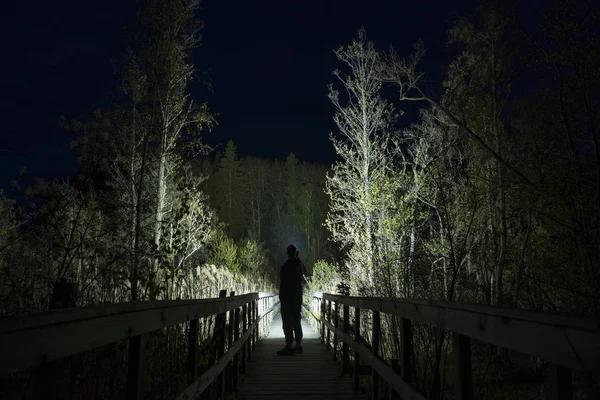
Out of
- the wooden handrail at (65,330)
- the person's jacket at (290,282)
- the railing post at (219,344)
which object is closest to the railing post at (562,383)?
the wooden handrail at (65,330)

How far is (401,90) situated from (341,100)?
14.8ft

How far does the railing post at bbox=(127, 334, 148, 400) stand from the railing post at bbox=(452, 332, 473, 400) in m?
1.42

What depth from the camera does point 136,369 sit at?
2051 millimetres

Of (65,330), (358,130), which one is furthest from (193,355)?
(358,130)

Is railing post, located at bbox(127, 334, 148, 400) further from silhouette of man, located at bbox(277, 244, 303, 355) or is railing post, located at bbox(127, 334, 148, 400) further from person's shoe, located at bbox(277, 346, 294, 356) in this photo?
person's shoe, located at bbox(277, 346, 294, 356)

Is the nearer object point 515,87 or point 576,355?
point 576,355

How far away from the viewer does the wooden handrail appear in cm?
115

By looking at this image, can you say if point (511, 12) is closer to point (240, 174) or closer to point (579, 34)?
point (579, 34)

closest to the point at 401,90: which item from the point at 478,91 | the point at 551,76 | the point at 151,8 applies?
the point at 478,91

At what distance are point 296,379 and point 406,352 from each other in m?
3.58

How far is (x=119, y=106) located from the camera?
46.7ft

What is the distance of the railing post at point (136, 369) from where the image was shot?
2031mm

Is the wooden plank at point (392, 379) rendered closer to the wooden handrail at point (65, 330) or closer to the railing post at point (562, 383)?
the railing post at point (562, 383)

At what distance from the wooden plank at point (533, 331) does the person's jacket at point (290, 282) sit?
622cm
